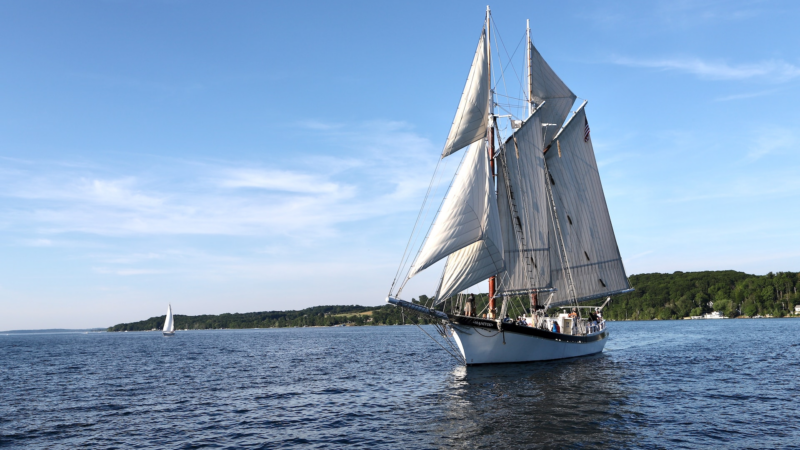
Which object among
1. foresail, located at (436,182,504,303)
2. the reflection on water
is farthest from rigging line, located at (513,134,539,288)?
foresail, located at (436,182,504,303)

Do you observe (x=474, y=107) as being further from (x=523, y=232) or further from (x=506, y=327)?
(x=506, y=327)

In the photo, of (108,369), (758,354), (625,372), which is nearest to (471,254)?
(625,372)

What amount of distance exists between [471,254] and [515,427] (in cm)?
1672

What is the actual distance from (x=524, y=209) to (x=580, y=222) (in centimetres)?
965

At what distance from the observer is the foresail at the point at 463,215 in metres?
35.1

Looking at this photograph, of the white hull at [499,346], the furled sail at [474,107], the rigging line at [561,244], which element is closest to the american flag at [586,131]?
the rigging line at [561,244]

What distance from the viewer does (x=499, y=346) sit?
40.9 metres

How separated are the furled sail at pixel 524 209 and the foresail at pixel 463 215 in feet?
22.7

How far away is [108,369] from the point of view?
57219mm

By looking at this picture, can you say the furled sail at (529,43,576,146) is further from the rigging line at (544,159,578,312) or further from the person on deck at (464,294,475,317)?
the person on deck at (464,294,475,317)

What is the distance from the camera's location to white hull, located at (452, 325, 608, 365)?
4009 cm

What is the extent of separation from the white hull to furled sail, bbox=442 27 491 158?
13.7 m

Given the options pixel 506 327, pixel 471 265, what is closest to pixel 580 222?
pixel 506 327

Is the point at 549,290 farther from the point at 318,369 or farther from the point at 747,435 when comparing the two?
the point at 747,435
